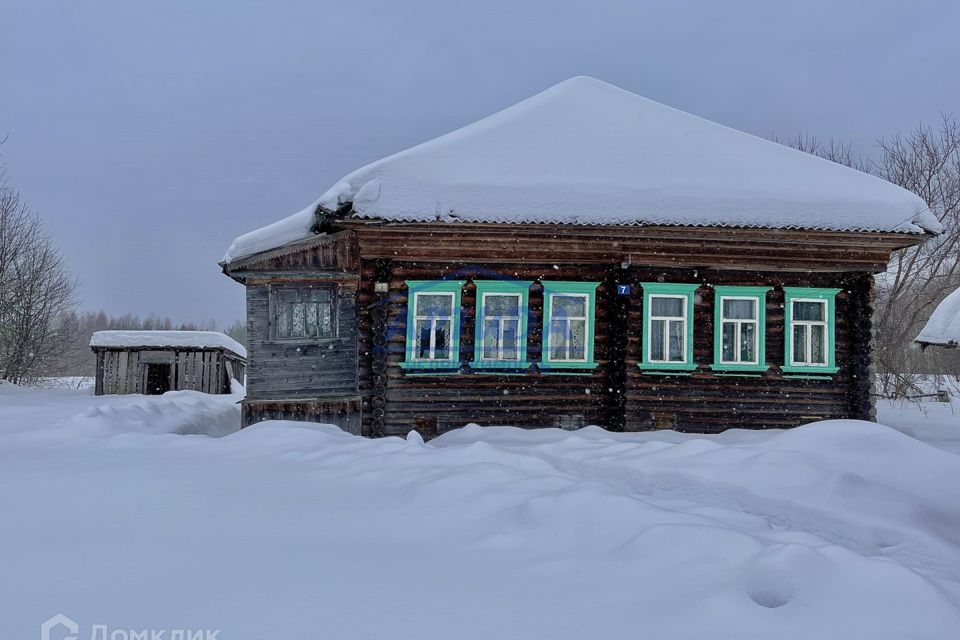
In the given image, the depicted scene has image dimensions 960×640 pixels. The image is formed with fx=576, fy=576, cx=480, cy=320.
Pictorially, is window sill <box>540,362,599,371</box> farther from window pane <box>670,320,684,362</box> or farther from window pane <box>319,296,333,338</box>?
window pane <box>319,296,333,338</box>

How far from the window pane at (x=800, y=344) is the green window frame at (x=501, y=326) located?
4.61 metres

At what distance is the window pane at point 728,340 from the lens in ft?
32.0

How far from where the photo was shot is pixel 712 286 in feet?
31.8

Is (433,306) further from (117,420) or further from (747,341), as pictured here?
(747,341)

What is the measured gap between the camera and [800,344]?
9852mm

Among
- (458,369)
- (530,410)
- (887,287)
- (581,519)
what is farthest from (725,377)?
(887,287)

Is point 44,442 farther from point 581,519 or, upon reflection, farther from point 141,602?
point 581,519

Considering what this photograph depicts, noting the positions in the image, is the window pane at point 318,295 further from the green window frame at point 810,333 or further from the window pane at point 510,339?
the green window frame at point 810,333

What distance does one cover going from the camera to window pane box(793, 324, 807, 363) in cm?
983

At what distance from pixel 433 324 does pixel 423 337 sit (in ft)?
0.88

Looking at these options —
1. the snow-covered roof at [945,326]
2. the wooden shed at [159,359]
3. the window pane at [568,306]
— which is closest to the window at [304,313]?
the window pane at [568,306]

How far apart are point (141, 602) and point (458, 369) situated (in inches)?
278

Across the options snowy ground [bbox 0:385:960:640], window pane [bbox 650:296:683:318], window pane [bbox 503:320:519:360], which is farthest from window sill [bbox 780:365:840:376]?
window pane [bbox 503:320:519:360]

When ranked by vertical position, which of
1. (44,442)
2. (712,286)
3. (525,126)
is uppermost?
(525,126)
